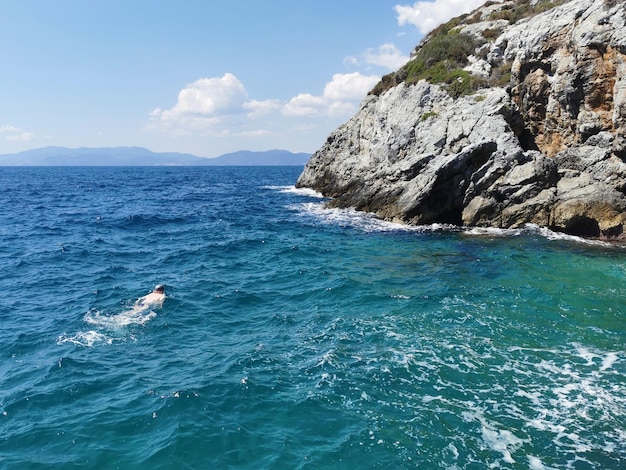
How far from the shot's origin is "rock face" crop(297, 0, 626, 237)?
31.0m

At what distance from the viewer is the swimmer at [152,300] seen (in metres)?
20.4

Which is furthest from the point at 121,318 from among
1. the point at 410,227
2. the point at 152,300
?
the point at 410,227

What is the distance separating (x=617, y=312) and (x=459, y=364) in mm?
9015

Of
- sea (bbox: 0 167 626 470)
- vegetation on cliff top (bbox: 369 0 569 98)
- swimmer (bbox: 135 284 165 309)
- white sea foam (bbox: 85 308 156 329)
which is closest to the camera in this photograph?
sea (bbox: 0 167 626 470)

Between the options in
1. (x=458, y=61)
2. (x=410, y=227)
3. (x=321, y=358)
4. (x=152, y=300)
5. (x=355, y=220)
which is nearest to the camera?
(x=321, y=358)

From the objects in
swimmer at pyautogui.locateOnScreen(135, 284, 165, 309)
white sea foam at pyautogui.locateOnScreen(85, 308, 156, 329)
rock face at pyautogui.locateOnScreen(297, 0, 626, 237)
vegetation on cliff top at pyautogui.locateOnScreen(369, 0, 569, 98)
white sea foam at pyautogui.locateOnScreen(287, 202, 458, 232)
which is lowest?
white sea foam at pyautogui.locateOnScreen(85, 308, 156, 329)

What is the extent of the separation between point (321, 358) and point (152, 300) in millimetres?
9760

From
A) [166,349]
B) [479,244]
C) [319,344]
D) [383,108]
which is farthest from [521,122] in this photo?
[166,349]

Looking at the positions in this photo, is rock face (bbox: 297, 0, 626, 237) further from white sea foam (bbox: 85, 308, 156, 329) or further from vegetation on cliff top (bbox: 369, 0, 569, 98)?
white sea foam (bbox: 85, 308, 156, 329)

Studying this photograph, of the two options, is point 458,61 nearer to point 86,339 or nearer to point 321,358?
point 321,358

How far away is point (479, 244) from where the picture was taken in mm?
30594

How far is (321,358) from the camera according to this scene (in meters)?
15.3

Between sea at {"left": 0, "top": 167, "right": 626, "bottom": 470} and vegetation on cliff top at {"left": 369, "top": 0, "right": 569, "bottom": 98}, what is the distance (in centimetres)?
2146

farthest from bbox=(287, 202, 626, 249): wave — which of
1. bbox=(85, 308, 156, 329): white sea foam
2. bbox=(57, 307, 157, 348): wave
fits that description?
bbox=(57, 307, 157, 348): wave
